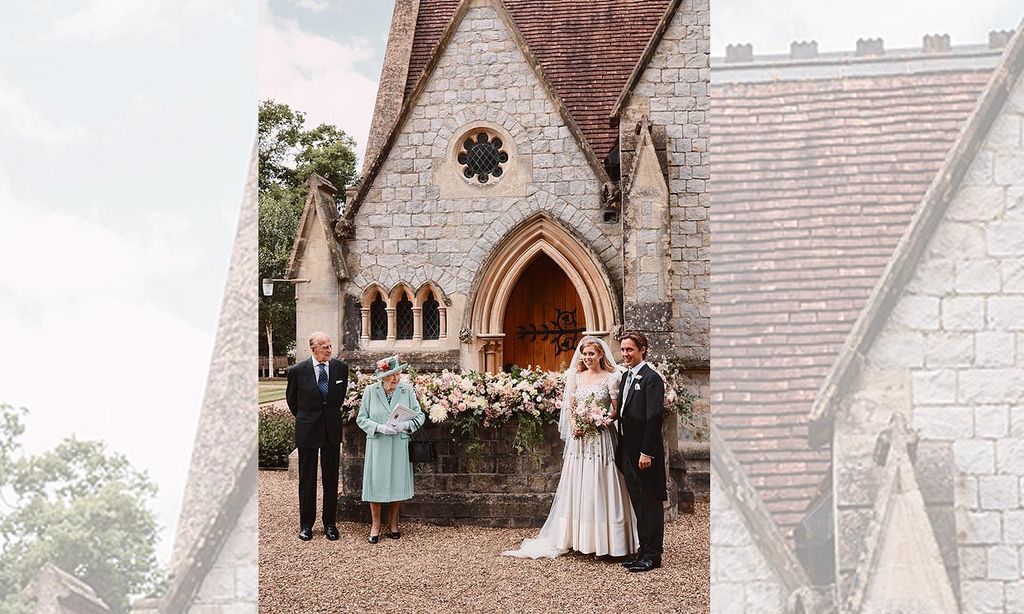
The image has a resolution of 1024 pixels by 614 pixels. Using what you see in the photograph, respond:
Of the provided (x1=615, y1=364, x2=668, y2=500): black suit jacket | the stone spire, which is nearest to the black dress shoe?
(x1=615, y1=364, x2=668, y2=500): black suit jacket

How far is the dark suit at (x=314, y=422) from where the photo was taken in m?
7.33

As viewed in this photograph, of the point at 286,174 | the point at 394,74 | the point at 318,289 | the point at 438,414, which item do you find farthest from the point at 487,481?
the point at 286,174

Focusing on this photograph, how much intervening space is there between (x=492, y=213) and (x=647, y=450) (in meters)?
5.10

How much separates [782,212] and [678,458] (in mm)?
4806

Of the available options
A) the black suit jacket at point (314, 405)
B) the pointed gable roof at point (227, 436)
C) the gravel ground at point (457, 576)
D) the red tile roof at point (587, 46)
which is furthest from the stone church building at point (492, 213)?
the pointed gable roof at point (227, 436)

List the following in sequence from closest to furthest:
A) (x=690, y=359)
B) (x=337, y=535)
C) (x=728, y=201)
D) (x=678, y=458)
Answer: (x=728, y=201) < (x=337, y=535) < (x=678, y=458) < (x=690, y=359)

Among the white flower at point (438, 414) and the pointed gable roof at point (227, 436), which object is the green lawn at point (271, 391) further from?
the pointed gable roof at point (227, 436)

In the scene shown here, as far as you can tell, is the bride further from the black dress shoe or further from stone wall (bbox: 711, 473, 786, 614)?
stone wall (bbox: 711, 473, 786, 614)

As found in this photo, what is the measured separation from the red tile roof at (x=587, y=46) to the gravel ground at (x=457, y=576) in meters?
5.97

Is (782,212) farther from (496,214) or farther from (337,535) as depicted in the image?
(496,214)

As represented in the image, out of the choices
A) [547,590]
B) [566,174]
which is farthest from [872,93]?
[566,174]

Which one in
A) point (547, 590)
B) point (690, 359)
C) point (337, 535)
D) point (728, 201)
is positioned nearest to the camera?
point (728, 201)

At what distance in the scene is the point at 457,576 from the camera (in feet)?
20.3

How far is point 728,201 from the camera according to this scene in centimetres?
451
